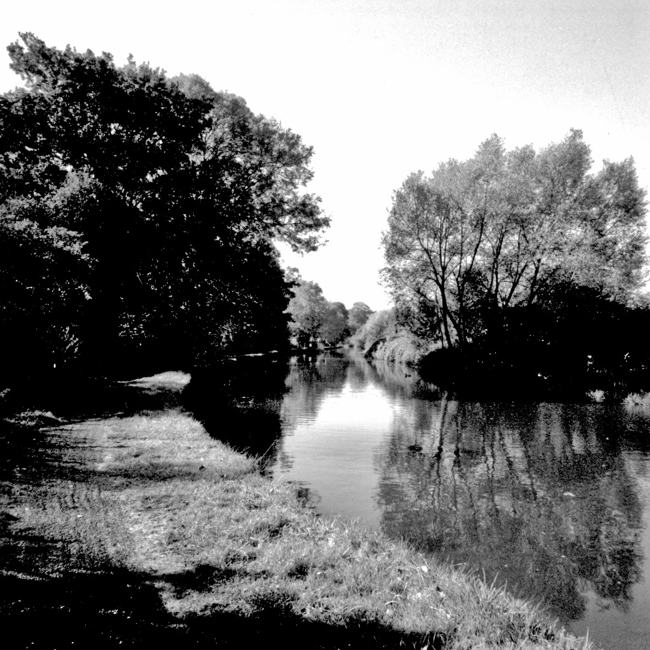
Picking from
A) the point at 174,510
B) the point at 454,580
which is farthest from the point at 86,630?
the point at 454,580

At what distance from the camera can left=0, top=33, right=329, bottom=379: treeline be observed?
14.4 metres

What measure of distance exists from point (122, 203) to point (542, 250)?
27458 millimetres

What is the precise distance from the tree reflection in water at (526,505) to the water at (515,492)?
0.09ft

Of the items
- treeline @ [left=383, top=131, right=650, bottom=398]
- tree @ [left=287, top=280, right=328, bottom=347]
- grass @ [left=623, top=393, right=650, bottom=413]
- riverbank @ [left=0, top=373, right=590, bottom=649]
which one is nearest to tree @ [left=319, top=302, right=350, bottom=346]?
tree @ [left=287, top=280, right=328, bottom=347]

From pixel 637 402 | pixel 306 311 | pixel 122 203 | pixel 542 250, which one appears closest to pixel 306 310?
pixel 306 311

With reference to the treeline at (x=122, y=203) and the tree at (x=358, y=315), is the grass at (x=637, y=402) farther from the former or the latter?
the tree at (x=358, y=315)

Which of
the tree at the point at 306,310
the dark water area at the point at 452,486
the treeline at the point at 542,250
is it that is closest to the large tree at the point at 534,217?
the treeline at the point at 542,250

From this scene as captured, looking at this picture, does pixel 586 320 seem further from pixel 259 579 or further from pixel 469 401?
pixel 259 579

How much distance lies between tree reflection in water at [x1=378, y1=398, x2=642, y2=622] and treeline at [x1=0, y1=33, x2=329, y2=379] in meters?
11.2

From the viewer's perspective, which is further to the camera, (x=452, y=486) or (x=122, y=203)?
(x=122, y=203)

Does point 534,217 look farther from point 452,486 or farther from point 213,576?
point 213,576

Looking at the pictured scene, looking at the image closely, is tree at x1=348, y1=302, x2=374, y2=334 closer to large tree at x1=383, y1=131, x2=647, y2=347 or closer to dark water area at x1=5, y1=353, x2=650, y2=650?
large tree at x1=383, y1=131, x2=647, y2=347

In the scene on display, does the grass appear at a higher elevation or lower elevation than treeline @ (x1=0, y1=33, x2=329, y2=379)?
lower

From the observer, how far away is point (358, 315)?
187m
